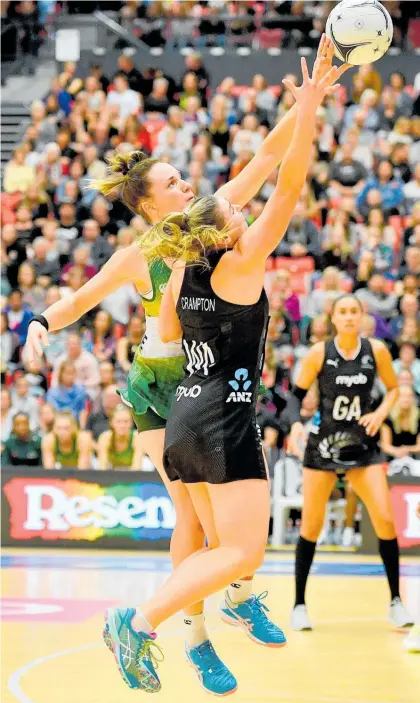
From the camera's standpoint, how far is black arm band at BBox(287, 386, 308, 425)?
8.13m

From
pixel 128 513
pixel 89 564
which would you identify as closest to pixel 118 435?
pixel 128 513

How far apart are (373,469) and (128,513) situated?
12.9 feet

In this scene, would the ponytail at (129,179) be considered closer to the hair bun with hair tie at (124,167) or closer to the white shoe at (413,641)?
the hair bun with hair tie at (124,167)

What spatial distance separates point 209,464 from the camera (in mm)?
4996

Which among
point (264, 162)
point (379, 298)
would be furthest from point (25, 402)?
point (264, 162)

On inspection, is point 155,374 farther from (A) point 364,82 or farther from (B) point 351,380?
(A) point 364,82

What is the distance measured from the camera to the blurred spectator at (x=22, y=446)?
1195 centimetres

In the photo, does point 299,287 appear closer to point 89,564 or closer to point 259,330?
point 89,564

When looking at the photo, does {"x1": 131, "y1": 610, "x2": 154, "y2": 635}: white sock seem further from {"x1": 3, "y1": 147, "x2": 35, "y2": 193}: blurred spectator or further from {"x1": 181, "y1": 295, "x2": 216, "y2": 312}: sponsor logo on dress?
{"x1": 3, "y1": 147, "x2": 35, "y2": 193}: blurred spectator

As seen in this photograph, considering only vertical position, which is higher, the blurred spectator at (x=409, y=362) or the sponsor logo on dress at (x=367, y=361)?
the sponsor logo on dress at (x=367, y=361)

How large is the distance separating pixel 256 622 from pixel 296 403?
2.85m

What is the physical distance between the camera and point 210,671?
527cm

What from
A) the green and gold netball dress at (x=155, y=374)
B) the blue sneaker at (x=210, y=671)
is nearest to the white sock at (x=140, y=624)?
the blue sneaker at (x=210, y=671)

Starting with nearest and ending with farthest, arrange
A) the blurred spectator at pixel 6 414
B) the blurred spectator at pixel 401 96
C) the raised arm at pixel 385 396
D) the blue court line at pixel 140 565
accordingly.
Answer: the raised arm at pixel 385 396, the blue court line at pixel 140 565, the blurred spectator at pixel 6 414, the blurred spectator at pixel 401 96
